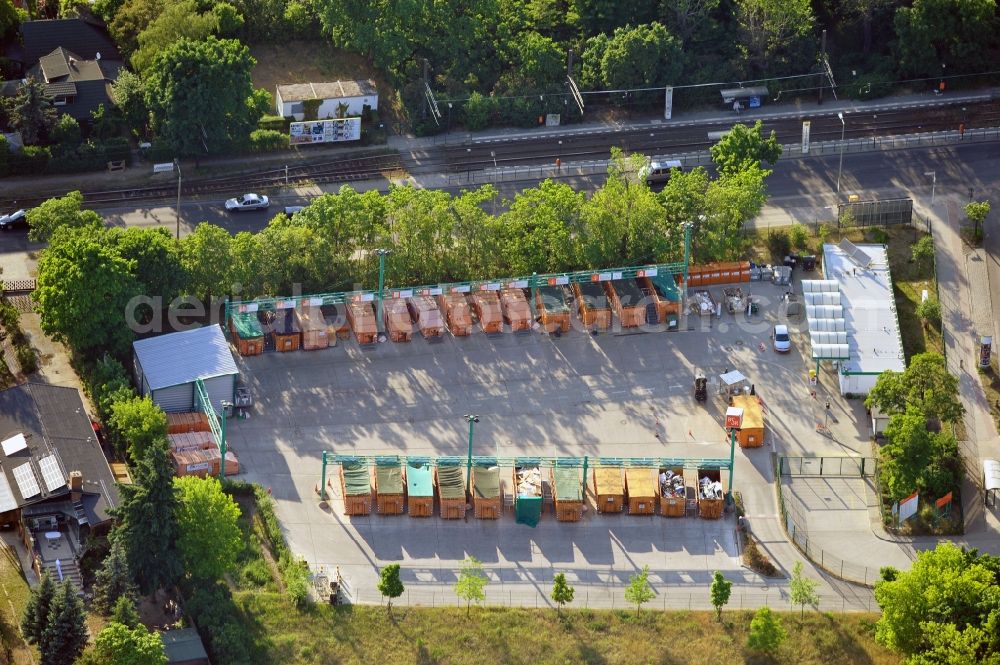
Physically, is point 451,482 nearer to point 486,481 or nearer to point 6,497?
point 486,481

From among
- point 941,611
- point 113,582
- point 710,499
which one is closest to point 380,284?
point 710,499

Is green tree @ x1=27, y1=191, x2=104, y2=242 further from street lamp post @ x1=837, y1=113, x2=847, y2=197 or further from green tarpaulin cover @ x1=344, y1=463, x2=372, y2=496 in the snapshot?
street lamp post @ x1=837, y1=113, x2=847, y2=197

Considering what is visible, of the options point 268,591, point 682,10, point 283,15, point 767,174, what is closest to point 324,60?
point 283,15

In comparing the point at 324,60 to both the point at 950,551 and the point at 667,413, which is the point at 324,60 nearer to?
the point at 667,413

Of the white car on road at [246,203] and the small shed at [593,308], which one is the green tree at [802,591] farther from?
the white car on road at [246,203]

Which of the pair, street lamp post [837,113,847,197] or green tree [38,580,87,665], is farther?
street lamp post [837,113,847,197]

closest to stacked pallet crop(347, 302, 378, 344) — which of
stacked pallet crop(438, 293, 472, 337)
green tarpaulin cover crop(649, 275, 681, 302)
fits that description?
stacked pallet crop(438, 293, 472, 337)
